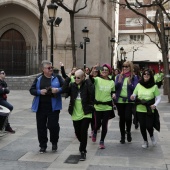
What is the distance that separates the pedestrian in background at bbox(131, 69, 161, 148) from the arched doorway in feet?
75.1

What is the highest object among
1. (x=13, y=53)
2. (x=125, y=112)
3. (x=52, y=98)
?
(x=13, y=53)

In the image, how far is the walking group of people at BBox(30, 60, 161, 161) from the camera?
7297 millimetres

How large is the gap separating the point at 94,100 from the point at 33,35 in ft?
85.3

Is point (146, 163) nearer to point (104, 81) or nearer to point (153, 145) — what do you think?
point (153, 145)

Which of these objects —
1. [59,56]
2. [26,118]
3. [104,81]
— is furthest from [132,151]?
[59,56]

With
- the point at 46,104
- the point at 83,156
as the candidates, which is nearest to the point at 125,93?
the point at 46,104

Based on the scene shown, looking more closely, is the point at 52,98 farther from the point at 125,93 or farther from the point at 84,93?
the point at 125,93

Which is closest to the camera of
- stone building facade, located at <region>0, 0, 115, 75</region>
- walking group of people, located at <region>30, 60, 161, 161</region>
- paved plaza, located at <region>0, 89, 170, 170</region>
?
paved plaza, located at <region>0, 89, 170, 170</region>

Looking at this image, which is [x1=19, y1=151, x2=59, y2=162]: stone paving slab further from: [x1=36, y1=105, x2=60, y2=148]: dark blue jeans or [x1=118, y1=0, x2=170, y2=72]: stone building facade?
[x1=118, y1=0, x2=170, y2=72]: stone building facade

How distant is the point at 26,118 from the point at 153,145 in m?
5.59

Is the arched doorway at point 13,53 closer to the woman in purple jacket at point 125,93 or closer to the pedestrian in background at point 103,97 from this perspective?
the woman in purple jacket at point 125,93

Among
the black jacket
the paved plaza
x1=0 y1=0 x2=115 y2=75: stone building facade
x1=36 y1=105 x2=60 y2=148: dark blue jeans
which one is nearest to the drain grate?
the paved plaza

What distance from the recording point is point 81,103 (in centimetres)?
727

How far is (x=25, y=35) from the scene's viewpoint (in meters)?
33.1
